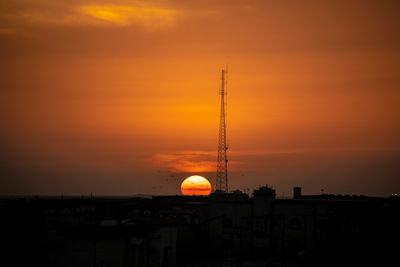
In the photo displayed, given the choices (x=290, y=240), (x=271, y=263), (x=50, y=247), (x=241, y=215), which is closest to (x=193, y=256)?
(x=241, y=215)

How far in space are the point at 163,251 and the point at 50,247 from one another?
12088mm

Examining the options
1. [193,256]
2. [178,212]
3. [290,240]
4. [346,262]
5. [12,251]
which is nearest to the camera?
[12,251]

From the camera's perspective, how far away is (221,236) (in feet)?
257

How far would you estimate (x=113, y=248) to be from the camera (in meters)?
55.8

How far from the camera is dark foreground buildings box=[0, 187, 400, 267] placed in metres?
55.9

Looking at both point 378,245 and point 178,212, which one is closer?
point 378,245

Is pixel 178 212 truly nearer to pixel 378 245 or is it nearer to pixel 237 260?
pixel 237 260

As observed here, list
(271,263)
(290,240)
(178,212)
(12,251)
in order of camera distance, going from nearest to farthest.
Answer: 1. (12,251)
2. (271,263)
3. (290,240)
4. (178,212)

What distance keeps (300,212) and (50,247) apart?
103ft

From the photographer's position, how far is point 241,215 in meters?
78.3

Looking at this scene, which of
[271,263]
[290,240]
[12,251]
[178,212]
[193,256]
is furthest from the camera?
[178,212]

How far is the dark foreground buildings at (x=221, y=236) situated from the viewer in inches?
2202

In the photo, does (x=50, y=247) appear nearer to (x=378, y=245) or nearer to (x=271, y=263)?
(x=271, y=263)

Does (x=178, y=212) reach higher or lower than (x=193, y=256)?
higher
